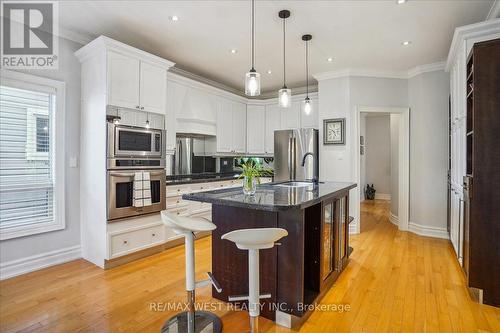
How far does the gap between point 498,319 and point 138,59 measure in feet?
14.2

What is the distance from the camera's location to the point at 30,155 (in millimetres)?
3064

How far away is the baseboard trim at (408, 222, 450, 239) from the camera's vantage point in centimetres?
431

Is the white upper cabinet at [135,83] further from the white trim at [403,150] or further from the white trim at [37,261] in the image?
the white trim at [403,150]

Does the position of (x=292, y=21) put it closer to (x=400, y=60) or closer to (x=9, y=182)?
(x=400, y=60)

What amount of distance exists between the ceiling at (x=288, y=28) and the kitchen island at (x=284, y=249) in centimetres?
A: 188

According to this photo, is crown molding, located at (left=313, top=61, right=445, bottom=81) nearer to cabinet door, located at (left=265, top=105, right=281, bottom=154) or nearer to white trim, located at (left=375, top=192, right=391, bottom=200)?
cabinet door, located at (left=265, top=105, right=281, bottom=154)

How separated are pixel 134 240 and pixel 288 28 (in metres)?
3.15

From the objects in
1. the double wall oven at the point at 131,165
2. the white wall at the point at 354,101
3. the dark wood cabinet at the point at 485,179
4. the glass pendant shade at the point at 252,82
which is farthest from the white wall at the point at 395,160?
the double wall oven at the point at 131,165

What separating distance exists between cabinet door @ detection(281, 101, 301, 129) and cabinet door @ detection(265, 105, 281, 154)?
0.11 meters

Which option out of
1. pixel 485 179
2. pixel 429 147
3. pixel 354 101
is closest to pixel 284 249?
pixel 485 179

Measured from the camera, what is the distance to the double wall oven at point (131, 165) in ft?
10.1

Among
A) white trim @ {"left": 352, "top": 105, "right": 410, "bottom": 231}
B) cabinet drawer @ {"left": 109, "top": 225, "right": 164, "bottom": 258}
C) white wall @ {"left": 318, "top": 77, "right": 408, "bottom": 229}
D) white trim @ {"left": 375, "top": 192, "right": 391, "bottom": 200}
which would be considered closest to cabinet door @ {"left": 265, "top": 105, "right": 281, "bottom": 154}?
white wall @ {"left": 318, "top": 77, "right": 408, "bottom": 229}

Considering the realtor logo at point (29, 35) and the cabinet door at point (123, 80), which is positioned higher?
the realtor logo at point (29, 35)

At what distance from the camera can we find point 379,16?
2914 mm
